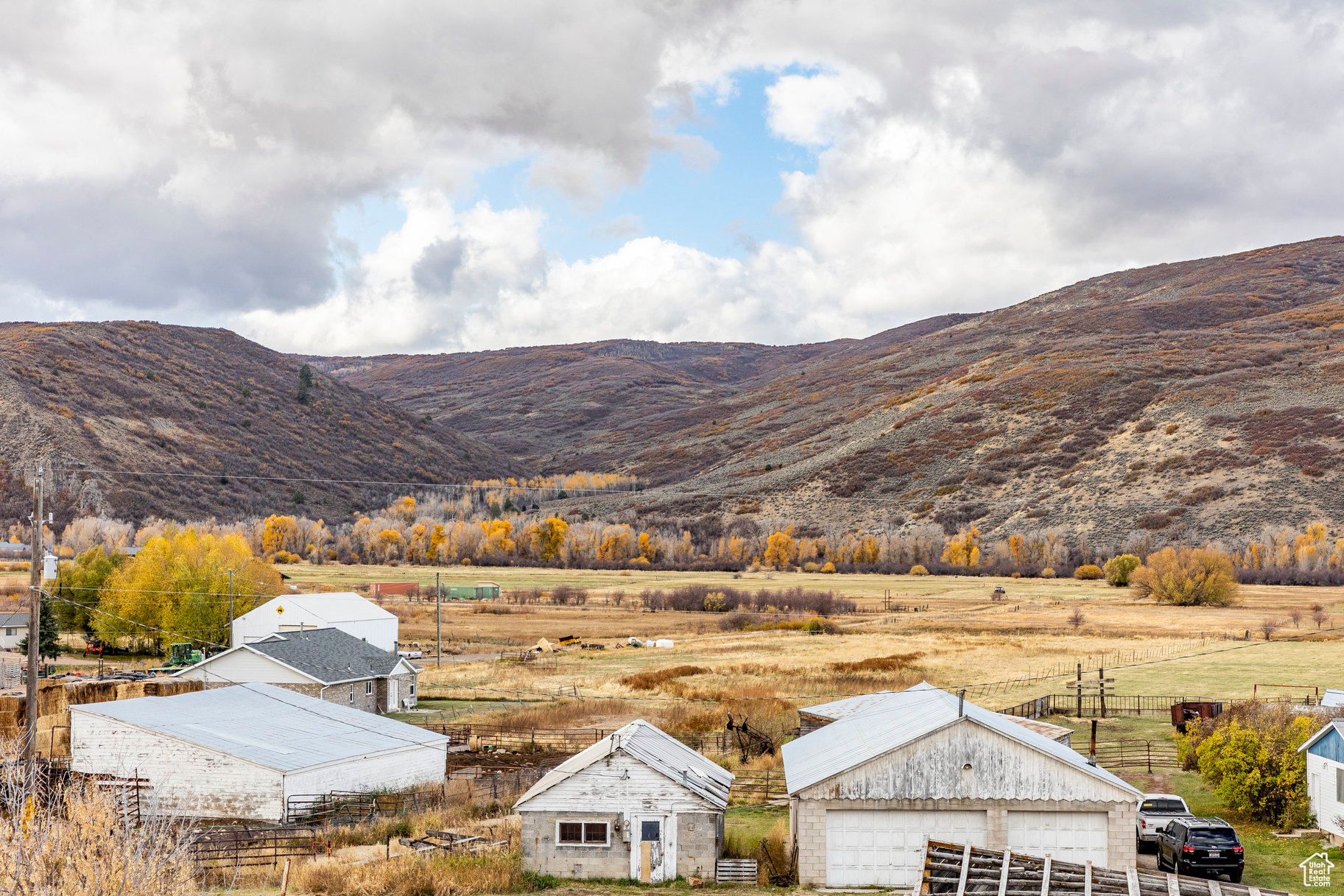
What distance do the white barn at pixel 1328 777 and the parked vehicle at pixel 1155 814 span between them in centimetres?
311

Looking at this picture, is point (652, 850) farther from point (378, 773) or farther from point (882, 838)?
point (378, 773)

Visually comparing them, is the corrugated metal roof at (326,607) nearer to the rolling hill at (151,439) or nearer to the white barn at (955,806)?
the white barn at (955,806)

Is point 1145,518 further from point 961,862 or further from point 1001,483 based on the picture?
point 961,862

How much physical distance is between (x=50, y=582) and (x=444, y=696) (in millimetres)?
34525

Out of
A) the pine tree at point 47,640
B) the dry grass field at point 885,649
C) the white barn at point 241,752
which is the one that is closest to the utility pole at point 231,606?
the pine tree at point 47,640

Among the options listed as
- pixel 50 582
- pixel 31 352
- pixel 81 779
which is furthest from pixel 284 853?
pixel 31 352

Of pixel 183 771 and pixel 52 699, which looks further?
pixel 52 699

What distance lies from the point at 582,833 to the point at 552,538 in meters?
134

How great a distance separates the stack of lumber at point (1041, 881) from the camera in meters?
18.4

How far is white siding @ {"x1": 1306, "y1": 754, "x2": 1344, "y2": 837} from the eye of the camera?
25.8 m

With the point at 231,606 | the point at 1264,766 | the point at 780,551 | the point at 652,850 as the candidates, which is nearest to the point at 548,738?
the point at 652,850

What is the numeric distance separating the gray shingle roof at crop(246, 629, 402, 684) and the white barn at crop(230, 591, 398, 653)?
5013 mm

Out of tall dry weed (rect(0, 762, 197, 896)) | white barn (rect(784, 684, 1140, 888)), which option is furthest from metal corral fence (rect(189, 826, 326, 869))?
white barn (rect(784, 684, 1140, 888))

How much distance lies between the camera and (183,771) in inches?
1193
